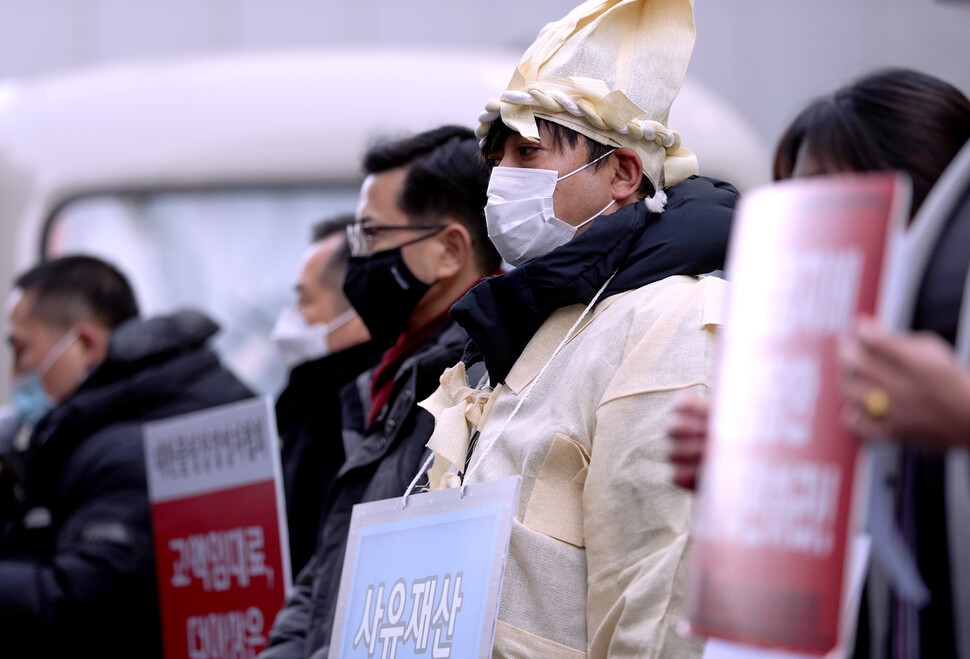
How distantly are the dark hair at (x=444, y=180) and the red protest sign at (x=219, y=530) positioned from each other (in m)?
0.64

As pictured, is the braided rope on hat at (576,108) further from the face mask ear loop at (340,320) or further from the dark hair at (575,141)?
the face mask ear loop at (340,320)

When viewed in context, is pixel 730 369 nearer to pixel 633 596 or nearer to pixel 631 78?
pixel 633 596

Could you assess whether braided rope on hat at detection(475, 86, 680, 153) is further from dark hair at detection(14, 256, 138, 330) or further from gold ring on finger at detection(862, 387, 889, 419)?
dark hair at detection(14, 256, 138, 330)

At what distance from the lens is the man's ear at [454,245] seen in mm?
3043

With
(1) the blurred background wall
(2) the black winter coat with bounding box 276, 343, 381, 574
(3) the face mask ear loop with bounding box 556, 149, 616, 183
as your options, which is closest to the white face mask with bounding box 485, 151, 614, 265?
(3) the face mask ear loop with bounding box 556, 149, 616, 183

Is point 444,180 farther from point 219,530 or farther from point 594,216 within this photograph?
point 219,530

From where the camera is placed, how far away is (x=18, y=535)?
12.4 feet

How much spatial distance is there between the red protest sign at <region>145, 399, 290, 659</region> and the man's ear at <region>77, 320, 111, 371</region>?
1.14 m

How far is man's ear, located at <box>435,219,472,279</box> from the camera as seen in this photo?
9.98ft

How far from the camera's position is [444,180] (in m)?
3.12

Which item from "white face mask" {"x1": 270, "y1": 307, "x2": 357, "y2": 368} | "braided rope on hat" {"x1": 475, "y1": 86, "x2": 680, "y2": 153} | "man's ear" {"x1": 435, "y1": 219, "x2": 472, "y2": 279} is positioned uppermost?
"braided rope on hat" {"x1": 475, "y1": 86, "x2": 680, "y2": 153}

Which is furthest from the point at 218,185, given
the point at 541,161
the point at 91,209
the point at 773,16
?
the point at 773,16

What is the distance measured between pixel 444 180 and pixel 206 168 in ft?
9.13

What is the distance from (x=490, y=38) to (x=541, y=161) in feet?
20.0
